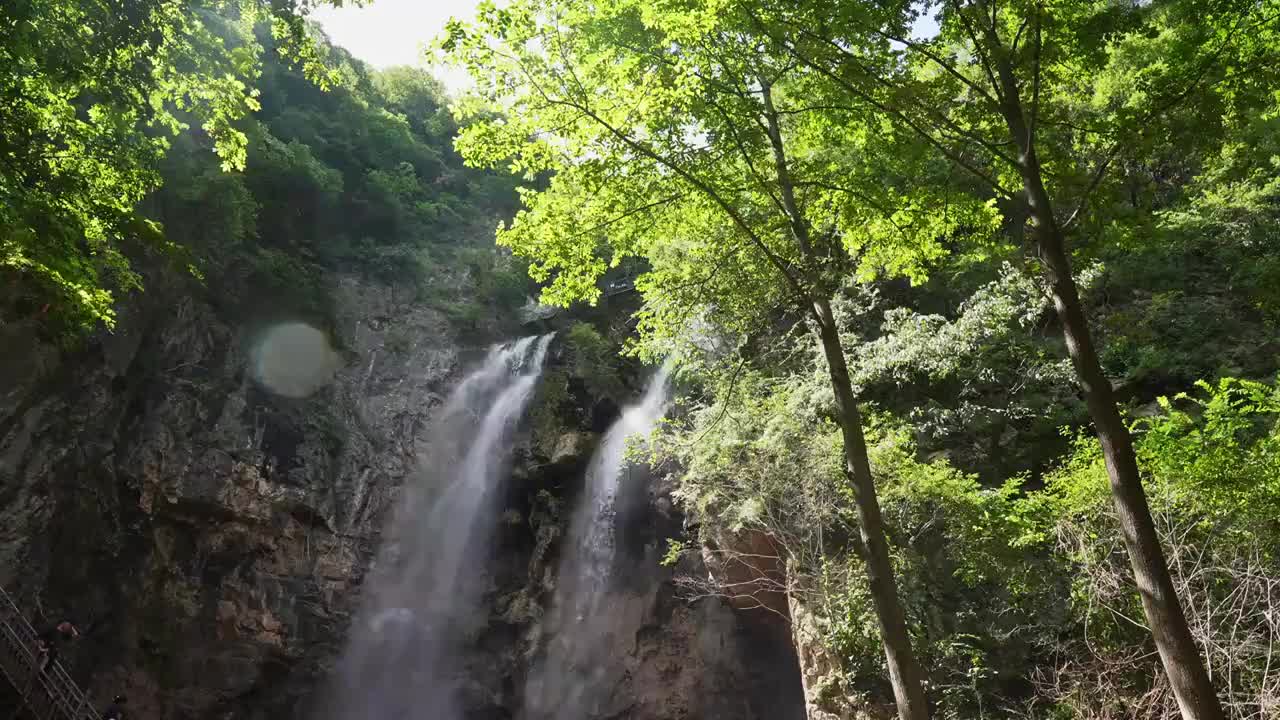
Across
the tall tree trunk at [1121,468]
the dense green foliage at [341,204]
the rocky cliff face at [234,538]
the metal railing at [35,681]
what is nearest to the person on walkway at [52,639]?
the metal railing at [35,681]

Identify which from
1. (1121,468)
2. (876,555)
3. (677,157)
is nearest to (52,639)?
(677,157)

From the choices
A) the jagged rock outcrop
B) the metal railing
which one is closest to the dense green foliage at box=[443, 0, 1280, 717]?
the metal railing

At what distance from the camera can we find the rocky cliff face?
14.5 metres

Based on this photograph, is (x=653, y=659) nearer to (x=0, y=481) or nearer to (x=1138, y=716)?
(x=1138, y=716)

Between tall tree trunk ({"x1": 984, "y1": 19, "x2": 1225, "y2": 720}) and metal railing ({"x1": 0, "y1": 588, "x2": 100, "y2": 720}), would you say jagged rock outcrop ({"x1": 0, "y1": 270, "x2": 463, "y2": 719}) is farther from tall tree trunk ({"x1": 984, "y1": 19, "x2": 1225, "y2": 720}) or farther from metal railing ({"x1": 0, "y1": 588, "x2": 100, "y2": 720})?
tall tree trunk ({"x1": 984, "y1": 19, "x2": 1225, "y2": 720})

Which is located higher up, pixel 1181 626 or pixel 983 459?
pixel 983 459

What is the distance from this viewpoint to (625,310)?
2772cm

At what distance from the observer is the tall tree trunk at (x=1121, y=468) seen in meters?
4.30

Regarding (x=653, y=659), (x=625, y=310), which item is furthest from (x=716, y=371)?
(x=625, y=310)

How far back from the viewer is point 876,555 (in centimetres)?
609

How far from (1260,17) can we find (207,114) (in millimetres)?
9806

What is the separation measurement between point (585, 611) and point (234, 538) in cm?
909

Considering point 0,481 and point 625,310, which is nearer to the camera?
point 0,481

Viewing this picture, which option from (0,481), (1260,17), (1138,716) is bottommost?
(1138,716)
